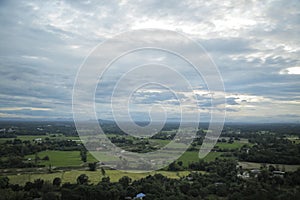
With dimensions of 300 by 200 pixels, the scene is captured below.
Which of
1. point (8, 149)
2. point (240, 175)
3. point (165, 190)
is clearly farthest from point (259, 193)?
point (8, 149)

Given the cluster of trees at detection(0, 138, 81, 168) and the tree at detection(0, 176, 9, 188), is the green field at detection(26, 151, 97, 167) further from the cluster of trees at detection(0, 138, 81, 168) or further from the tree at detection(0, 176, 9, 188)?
the tree at detection(0, 176, 9, 188)

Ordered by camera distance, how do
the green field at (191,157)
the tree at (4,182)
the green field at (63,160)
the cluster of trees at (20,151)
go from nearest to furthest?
the tree at (4,182), the cluster of trees at (20,151), the green field at (63,160), the green field at (191,157)

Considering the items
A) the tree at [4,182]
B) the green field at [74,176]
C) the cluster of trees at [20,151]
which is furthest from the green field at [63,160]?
the tree at [4,182]

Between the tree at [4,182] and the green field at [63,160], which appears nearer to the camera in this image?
the tree at [4,182]

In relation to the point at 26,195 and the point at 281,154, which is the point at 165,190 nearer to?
the point at 26,195

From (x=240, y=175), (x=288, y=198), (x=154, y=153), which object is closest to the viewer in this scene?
(x=288, y=198)

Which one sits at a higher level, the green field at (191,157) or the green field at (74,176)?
the green field at (191,157)

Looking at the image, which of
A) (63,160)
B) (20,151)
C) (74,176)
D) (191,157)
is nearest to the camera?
(74,176)

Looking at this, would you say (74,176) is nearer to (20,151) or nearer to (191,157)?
(191,157)

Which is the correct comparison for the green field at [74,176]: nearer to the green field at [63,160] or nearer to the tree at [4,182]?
the tree at [4,182]

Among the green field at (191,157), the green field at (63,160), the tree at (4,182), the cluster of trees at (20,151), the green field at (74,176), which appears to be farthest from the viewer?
the green field at (191,157)

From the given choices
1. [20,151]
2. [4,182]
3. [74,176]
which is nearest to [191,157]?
[74,176]
